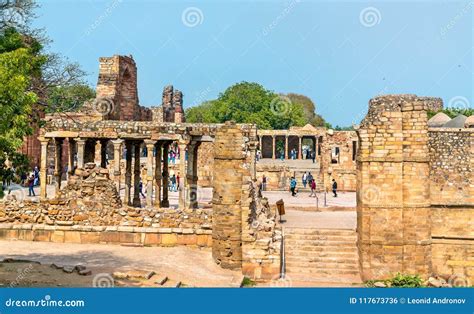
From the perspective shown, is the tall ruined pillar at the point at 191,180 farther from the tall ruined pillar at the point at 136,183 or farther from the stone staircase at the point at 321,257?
the stone staircase at the point at 321,257

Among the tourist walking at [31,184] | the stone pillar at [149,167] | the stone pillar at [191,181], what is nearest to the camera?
the stone pillar at [149,167]

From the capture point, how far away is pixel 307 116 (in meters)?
77.5

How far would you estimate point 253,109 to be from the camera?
62469mm

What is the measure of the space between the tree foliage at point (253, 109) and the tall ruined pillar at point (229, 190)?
45.8m

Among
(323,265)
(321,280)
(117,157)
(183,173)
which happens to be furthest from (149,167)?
(321,280)

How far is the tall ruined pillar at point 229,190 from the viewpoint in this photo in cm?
1352

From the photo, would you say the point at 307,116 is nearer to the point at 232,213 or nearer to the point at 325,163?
the point at 325,163

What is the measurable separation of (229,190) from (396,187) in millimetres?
4134

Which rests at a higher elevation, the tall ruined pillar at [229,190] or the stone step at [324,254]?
the tall ruined pillar at [229,190]

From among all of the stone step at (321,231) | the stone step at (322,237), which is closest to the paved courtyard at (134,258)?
the stone step at (322,237)

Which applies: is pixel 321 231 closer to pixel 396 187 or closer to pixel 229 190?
pixel 396 187

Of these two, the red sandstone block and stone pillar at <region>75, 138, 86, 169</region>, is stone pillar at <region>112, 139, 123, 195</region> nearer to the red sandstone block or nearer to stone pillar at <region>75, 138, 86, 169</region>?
stone pillar at <region>75, 138, 86, 169</region>

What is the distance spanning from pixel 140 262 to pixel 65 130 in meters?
8.84

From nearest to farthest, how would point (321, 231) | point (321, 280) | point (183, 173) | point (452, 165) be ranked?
point (321, 280), point (452, 165), point (321, 231), point (183, 173)
